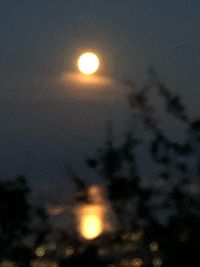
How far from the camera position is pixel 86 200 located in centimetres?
723

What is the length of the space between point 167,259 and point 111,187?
1.16 m

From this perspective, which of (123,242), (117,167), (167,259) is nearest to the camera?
(167,259)

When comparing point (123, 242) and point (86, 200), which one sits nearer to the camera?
point (123, 242)

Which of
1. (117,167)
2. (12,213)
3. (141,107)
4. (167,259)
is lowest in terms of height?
(167,259)

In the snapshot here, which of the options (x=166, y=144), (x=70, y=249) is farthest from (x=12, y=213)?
(x=166, y=144)

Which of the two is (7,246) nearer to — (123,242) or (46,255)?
(46,255)

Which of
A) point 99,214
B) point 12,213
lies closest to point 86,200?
point 99,214

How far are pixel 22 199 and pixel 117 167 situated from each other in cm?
98

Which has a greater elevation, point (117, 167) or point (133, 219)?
point (117, 167)

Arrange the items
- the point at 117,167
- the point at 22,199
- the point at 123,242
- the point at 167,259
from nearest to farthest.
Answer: the point at 167,259 < the point at 123,242 < the point at 22,199 < the point at 117,167

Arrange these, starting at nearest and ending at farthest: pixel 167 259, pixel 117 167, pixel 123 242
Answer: pixel 167 259 < pixel 123 242 < pixel 117 167

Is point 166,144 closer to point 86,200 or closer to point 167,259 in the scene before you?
point 86,200

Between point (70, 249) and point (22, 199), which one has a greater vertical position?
point (22, 199)

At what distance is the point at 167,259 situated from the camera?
607cm
